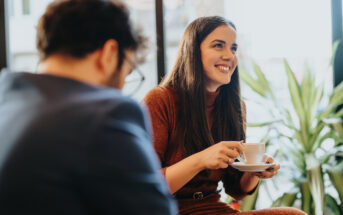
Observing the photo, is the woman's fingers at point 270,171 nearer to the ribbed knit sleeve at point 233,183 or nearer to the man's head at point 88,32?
the ribbed knit sleeve at point 233,183

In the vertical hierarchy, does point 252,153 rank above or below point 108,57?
below

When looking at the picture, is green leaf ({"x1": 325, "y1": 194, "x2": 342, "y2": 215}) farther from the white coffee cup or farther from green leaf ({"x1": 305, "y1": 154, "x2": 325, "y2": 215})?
the white coffee cup

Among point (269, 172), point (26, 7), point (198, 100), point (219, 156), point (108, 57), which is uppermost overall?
point (26, 7)

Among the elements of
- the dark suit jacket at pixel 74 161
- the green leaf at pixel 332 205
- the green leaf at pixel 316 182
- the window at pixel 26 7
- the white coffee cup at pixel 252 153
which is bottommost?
the green leaf at pixel 332 205

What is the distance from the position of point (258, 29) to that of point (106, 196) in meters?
2.55

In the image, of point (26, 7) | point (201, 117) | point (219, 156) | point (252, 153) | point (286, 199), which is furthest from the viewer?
point (26, 7)

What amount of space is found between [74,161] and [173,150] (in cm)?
98

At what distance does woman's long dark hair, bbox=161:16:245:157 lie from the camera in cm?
156

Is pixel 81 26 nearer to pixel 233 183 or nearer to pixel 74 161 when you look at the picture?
pixel 74 161

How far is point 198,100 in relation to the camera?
63.4 inches

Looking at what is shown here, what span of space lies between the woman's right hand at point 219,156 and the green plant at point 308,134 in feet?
3.89

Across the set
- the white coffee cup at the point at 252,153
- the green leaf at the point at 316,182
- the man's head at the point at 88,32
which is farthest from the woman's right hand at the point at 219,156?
the green leaf at the point at 316,182

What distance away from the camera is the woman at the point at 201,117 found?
4.83ft

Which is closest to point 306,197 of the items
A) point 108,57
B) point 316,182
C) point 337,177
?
point 316,182
